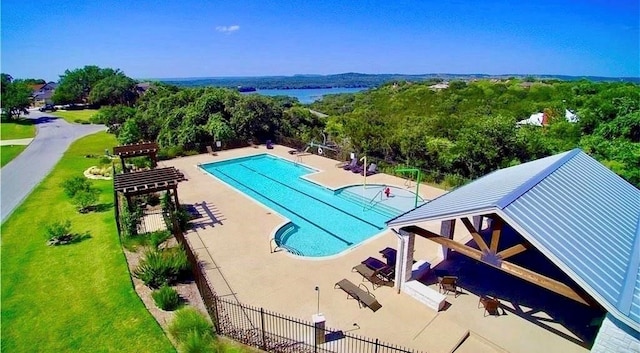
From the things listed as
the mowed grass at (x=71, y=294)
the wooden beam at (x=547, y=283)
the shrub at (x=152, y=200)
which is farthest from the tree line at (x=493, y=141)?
the mowed grass at (x=71, y=294)

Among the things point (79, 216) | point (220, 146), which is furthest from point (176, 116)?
point (79, 216)

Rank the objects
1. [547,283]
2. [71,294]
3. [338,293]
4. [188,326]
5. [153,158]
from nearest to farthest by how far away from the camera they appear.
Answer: [547,283]
[188,326]
[338,293]
[71,294]
[153,158]

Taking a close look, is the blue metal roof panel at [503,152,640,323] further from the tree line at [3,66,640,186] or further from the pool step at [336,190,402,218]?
the tree line at [3,66,640,186]

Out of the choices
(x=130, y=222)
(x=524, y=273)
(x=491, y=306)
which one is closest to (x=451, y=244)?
(x=524, y=273)

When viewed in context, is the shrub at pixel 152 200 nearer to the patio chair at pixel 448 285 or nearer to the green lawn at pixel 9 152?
the patio chair at pixel 448 285

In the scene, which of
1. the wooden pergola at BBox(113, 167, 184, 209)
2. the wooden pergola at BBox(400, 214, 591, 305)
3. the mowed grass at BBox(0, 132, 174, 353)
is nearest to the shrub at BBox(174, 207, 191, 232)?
the wooden pergola at BBox(113, 167, 184, 209)

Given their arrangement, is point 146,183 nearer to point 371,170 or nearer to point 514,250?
point 371,170

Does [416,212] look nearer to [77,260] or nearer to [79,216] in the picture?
[77,260]
